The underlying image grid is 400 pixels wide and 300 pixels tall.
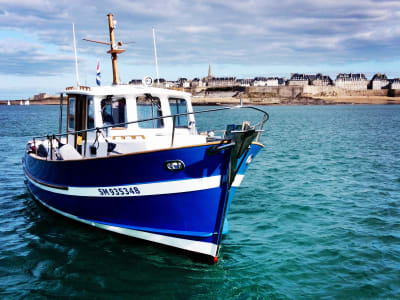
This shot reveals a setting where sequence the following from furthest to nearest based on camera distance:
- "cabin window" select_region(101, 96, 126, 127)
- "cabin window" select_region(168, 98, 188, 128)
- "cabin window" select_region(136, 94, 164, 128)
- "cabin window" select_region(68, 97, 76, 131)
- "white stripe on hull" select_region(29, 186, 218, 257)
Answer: "cabin window" select_region(68, 97, 76, 131)
"cabin window" select_region(168, 98, 188, 128)
"cabin window" select_region(136, 94, 164, 128)
"cabin window" select_region(101, 96, 126, 127)
"white stripe on hull" select_region(29, 186, 218, 257)

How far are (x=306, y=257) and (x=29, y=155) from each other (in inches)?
339

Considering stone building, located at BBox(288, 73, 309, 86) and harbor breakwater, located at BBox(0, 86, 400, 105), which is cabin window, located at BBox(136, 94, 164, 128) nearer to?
harbor breakwater, located at BBox(0, 86, 400, 105)

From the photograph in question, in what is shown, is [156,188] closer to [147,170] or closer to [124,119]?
[147,170]

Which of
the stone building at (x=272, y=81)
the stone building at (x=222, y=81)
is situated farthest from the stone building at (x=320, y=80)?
the stone building at (x=222, y=81)

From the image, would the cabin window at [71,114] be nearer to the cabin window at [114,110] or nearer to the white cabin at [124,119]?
the white cabin at [124,119]

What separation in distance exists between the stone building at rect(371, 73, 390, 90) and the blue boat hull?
191667mm

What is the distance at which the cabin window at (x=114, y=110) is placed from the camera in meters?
9.39

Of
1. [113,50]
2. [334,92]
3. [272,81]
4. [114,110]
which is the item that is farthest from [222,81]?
[114,110]

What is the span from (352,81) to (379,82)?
1266cm

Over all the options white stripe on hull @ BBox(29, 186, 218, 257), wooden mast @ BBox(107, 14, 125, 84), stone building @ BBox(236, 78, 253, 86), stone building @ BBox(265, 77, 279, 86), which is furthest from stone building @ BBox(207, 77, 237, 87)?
white stripe on hull @ BBox(29, 186, 218, 257)

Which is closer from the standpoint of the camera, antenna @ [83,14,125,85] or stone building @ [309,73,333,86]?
antenna @ [83,14,125,85]

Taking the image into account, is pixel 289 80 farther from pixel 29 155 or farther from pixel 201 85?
pixel 29 155

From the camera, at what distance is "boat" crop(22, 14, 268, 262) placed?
23.1 feet

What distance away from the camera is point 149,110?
32.4ft
